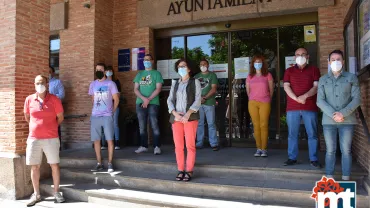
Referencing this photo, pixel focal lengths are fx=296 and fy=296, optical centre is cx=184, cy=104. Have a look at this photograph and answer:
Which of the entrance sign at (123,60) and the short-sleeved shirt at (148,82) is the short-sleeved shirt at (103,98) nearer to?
the short-sleeved shirt at (148,82)

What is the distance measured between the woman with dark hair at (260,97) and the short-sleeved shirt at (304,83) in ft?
2.05

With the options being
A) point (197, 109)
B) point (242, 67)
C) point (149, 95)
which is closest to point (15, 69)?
point (149, 95)

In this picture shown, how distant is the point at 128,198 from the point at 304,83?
3211 millimetres

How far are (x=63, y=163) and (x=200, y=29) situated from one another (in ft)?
14.3

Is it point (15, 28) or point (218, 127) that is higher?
point (15, 28)

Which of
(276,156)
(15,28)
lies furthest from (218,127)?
(15,28)

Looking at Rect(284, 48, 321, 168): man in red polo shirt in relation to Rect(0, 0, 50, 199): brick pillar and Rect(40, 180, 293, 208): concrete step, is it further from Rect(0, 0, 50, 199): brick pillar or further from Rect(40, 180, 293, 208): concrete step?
Rect(0, 0, 50, 199): brick pillar

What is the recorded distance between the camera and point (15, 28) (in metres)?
5.07

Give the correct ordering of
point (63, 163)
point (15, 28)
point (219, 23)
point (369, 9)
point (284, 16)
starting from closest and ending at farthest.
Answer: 1. point (369, 9)
2. point (15, 28)
3. point (63, 163)
4. point (284, 16)
5. point (219, 23)

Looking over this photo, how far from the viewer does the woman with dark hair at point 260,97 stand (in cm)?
533

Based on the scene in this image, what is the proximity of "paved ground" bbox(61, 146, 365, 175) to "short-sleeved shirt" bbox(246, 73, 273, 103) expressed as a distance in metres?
1.08

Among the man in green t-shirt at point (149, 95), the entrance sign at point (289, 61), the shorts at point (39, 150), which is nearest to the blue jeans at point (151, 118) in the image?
the man in green t-shirt at point (149, 95)

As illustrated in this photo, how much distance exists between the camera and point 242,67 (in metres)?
6.92

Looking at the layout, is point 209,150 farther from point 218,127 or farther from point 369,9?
point 369,9
